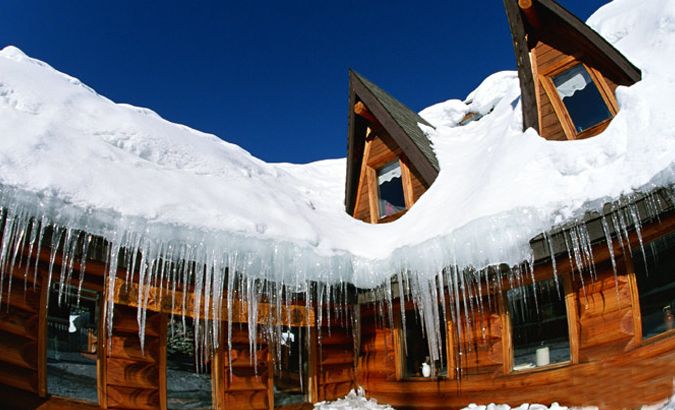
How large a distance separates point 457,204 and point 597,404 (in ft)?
9.64

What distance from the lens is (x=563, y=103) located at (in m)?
6.87

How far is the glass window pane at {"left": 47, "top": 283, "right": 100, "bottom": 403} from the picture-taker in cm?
514

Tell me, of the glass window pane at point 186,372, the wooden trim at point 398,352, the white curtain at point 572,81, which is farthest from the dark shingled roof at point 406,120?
the glass window pane at point 186,372

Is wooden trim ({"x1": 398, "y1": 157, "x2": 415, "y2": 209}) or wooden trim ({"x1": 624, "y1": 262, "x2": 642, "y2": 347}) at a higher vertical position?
wooden trim ({"x1": 398, "y1": 157, "x2": 415, "y2": 209})

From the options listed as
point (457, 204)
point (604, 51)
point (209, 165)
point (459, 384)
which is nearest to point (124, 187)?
point (209, 165)

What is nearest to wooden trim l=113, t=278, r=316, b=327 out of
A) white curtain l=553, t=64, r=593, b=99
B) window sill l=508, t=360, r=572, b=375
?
window sill l=508, t=360, r=572, b=375

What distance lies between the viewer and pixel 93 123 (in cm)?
623

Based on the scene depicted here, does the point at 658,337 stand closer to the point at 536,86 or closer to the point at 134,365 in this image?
the point at 536,86

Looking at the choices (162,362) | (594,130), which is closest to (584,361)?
(594,130)

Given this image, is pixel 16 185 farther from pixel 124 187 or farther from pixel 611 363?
pixel 611 363

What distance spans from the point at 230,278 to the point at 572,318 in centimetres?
403

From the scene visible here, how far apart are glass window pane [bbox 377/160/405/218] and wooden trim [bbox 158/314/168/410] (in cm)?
451

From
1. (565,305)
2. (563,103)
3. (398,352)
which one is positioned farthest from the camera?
(398,352)

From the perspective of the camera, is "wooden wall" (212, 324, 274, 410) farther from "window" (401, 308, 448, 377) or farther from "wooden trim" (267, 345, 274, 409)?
"window" (401, 308, 448, 377)
